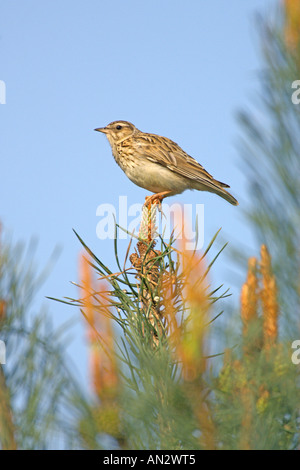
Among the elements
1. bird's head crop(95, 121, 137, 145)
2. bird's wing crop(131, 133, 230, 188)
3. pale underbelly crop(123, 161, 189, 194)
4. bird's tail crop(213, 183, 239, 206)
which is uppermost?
bird's head crop(95, 121, 137, 145)

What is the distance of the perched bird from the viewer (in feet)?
36.4

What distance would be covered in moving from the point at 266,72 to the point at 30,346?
1.79m

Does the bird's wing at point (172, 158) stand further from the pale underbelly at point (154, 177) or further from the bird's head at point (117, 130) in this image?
the bird's head at point (117, 130)

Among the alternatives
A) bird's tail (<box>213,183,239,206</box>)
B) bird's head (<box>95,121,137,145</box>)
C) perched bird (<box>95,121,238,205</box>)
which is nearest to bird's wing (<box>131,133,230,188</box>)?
perched bird (<box>95,121,238,205</box>)

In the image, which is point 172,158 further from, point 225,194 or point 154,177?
point 225,194

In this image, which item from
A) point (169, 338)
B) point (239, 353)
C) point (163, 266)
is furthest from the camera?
point (163, 266)

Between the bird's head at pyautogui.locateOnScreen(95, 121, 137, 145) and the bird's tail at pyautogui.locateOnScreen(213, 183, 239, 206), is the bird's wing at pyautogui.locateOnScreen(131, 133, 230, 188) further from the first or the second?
the bird's head at pyautogui.locateOnScreen(95, 121, 137, 145)

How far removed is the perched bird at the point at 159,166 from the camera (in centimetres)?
1109

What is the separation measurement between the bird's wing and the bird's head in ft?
1.12

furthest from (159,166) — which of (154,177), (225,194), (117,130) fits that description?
(117,130)

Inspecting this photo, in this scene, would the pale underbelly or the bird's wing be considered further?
the bird's wing
